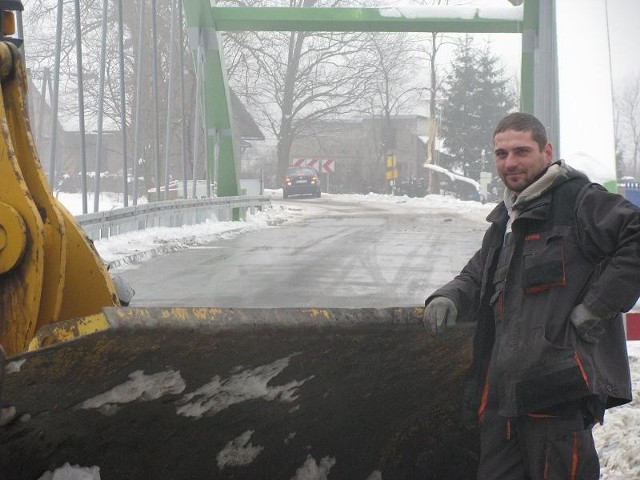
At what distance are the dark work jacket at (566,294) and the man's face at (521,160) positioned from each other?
0.10 meters

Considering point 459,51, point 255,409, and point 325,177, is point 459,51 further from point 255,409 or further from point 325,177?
point 255,409

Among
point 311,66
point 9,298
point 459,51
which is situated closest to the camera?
point 9,298

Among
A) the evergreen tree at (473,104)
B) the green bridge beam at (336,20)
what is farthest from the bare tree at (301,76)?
the green bridge beam at (336,20)

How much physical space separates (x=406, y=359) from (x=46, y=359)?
1449mm

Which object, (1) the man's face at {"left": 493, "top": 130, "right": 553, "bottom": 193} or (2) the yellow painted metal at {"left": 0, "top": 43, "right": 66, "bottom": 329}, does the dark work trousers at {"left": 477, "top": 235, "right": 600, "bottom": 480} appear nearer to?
(1) the man's face at {"left": 493, "top": 130, "right": 553, "bottom": 193}

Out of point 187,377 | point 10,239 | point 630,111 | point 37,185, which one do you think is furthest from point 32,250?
point 630,111

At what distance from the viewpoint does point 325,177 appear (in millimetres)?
62812

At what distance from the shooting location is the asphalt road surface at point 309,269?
394 inches

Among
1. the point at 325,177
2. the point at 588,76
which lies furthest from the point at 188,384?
the point at 325,177

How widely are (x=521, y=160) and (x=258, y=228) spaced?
716 inches

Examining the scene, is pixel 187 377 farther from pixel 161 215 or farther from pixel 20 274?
pixel 161 215

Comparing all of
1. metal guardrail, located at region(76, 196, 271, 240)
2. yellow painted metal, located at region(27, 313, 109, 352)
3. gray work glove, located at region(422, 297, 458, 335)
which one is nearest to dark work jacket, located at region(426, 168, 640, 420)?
gray work glove, located at region(422, 297, 458, 335)

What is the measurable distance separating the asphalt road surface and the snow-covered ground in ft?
1.22

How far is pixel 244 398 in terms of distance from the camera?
3.79 meters
